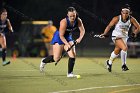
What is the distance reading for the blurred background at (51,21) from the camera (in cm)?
2700

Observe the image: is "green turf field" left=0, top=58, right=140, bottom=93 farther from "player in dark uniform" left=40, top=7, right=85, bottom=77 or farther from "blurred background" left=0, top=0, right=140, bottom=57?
"blurred background" left=0, top=0, right=140, bottom=57

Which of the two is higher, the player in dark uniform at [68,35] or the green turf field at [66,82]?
the player in dark uniform at [68,35]

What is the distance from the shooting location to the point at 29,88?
11328 millimetres

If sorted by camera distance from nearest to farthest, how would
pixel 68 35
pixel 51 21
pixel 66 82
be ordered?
pixel 66 82 → pixel 68 35 → pixel 51 21

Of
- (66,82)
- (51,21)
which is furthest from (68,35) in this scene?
(51,21)

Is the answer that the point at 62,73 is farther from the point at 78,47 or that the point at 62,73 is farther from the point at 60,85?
the point at 78,47

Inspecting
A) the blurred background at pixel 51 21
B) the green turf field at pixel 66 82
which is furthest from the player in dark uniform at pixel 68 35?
the blurred background at pixel 51 21

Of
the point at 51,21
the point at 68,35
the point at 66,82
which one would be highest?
the point at 68,35

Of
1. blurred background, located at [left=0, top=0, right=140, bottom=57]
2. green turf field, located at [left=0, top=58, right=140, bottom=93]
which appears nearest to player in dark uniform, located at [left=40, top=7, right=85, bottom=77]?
green turf field, located at [left=0, top=58, right=140, bottom=93]

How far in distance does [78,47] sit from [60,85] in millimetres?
17118

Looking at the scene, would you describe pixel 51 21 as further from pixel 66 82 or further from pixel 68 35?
pixel 66 82

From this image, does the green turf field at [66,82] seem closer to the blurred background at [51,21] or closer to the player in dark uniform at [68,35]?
the player in dark uniform at [68,35]

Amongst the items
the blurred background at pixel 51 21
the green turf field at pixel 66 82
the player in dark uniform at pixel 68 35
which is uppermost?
the player in dark uniform at pixel 68 35

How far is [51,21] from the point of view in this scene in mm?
27109
